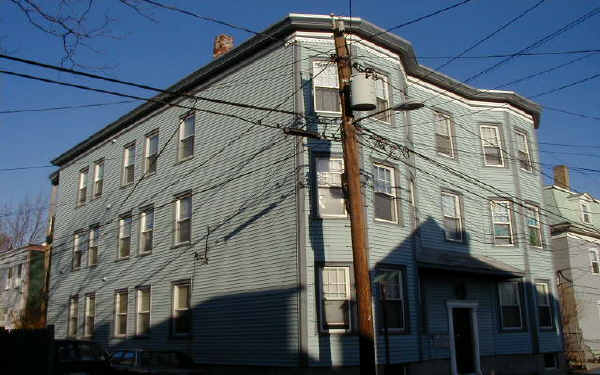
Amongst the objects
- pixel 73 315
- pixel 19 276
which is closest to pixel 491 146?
pixel 73 315

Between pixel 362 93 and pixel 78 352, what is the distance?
1118 cm

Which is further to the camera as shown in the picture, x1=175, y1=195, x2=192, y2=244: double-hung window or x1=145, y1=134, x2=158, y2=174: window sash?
x1=145, y1=134, x2=158, y2=174: window sash

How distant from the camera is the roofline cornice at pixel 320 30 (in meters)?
18.8

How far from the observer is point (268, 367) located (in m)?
17.2

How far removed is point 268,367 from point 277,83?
9148 millimetres

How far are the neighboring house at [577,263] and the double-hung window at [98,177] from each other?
2359 cm

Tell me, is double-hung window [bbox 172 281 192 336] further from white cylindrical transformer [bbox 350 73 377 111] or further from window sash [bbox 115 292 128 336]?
white cylindrical transformer [bbox 350 73 377 111]

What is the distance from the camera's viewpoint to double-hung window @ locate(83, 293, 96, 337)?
2646 centimetres

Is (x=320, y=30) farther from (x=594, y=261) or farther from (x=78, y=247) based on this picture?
(x=594, y=261)

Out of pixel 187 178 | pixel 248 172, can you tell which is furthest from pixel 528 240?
pixel 187 178

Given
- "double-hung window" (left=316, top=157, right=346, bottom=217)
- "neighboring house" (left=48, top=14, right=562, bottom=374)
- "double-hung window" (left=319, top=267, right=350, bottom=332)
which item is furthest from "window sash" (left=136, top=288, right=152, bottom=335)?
"double-hung window" (left=316, top=157, right=346, bottom=217)

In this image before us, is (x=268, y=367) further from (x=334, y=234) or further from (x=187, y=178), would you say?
(x=187, y=178)

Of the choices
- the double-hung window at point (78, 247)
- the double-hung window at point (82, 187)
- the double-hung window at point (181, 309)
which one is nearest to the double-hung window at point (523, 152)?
the double-hung window at point (181, 309)

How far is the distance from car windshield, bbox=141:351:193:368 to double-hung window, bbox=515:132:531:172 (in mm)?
15958
